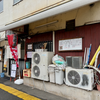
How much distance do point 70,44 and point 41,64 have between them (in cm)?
180

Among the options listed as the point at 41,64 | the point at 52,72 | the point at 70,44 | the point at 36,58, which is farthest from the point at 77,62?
the point at 36,58

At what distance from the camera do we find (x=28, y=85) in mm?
5520

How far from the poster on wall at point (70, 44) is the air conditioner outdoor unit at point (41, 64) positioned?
2.50 ft

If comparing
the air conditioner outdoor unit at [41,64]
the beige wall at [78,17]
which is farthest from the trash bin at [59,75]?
the beige wall at [78,17]

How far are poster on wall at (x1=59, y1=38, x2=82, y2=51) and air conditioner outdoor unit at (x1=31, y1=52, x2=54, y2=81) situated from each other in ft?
2.50

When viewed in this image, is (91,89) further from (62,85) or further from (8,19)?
(8,19)

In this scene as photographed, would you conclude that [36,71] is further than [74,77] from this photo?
Yes

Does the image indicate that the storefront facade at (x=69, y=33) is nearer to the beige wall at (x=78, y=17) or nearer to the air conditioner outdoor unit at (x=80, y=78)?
the beige wall at (x=78, y=17)

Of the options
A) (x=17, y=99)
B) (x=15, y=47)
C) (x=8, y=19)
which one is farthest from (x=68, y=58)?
(x=8, y=19)

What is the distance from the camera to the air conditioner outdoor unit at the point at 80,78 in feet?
11.1

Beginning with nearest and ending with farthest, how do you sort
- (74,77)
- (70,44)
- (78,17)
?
(74,77) → (78,17) → (70,44)

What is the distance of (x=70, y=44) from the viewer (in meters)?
4.55

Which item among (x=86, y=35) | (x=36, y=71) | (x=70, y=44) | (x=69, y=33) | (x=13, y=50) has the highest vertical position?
(x=69, y=33)

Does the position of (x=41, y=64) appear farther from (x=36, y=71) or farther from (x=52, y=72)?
(x=52, y=72)
